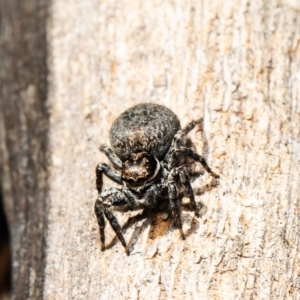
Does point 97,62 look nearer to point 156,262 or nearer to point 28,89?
point 28,89

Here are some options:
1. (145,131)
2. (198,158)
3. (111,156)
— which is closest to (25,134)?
(111,156)

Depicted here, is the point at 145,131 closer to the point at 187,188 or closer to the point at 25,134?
the point at 187,188

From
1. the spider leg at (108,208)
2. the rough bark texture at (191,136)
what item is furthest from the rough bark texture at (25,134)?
the spider leg at (108,208)

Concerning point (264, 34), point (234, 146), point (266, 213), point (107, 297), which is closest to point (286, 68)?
point (264, 34)

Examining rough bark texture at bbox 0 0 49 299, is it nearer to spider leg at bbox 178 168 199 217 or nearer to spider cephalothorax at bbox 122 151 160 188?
spider cephalothorax at bbox 122 151 160 188

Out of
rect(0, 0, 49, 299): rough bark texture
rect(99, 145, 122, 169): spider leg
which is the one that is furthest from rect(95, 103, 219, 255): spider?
rect(0, 0, 49, 299): rough bark texture

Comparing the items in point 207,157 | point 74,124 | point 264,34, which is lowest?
point 207,157
